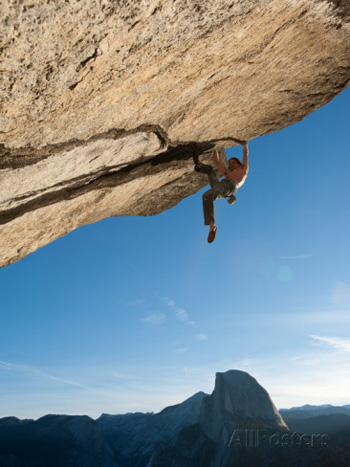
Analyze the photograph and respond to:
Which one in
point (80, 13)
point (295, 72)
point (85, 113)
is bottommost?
point (80, 13)

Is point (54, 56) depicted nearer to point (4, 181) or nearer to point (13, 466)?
point (4, 181)

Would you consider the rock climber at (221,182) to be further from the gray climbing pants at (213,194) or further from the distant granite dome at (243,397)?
the distant granite dome at (243,397)

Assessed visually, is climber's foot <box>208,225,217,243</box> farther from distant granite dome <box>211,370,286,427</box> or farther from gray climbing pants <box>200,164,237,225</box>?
distant granite dome <box>211,370,286,427</box>

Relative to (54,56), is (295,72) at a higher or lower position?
higher

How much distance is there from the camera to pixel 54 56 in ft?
9.49

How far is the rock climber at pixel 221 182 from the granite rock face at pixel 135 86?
0.36m

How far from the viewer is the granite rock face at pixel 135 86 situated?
9.18 ft

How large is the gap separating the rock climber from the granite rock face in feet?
1.18

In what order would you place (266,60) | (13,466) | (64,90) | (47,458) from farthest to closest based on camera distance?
1. (47,458)
2. (13,466)
3. (266,60)
4. (64,90)

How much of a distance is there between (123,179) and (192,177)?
1.81 metres

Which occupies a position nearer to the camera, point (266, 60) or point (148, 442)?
point (266, 60)

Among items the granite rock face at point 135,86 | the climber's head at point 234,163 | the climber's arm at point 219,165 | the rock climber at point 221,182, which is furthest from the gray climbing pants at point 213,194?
the granite rock face at point 135,86

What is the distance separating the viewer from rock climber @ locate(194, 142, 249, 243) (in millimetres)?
5602

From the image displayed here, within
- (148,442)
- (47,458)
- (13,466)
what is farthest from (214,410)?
(13,466)
